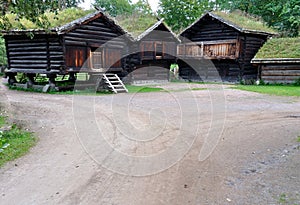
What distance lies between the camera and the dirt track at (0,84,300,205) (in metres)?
3.96

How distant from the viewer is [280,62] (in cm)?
1916

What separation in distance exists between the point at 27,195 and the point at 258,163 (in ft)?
14.0

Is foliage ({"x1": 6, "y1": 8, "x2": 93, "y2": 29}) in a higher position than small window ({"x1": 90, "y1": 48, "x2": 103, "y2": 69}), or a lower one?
higher

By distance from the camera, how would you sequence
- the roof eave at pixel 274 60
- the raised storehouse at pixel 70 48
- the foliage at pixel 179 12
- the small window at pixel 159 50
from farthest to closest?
the foliage at pixel 179 12, the small window at pixel 159 50, the roof eave at pixel 274 60, the raised storehouse at pixel 70 48

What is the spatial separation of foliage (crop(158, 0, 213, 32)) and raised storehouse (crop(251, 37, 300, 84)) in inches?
820

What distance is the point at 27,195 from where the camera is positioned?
12.8ft

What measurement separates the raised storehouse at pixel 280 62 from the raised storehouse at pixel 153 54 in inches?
282

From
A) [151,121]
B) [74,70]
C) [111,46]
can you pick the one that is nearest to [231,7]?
[111,46]

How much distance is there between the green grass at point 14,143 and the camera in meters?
5.34

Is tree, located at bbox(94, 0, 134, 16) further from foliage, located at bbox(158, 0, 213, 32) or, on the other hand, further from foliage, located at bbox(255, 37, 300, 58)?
foliage, located at bbox(255, 37, 300, 58)

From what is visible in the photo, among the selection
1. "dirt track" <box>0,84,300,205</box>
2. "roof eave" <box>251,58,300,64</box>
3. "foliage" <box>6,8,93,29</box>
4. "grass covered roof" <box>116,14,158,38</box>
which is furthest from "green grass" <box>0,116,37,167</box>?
"roof eave" <box>251,58,300,64</box>

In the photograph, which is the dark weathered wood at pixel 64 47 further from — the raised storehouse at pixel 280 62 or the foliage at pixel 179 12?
the foliage at pixel 179 12

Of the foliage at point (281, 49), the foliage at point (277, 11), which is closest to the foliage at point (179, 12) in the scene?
the foliage at point (277, 11)

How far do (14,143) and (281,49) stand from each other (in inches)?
803
